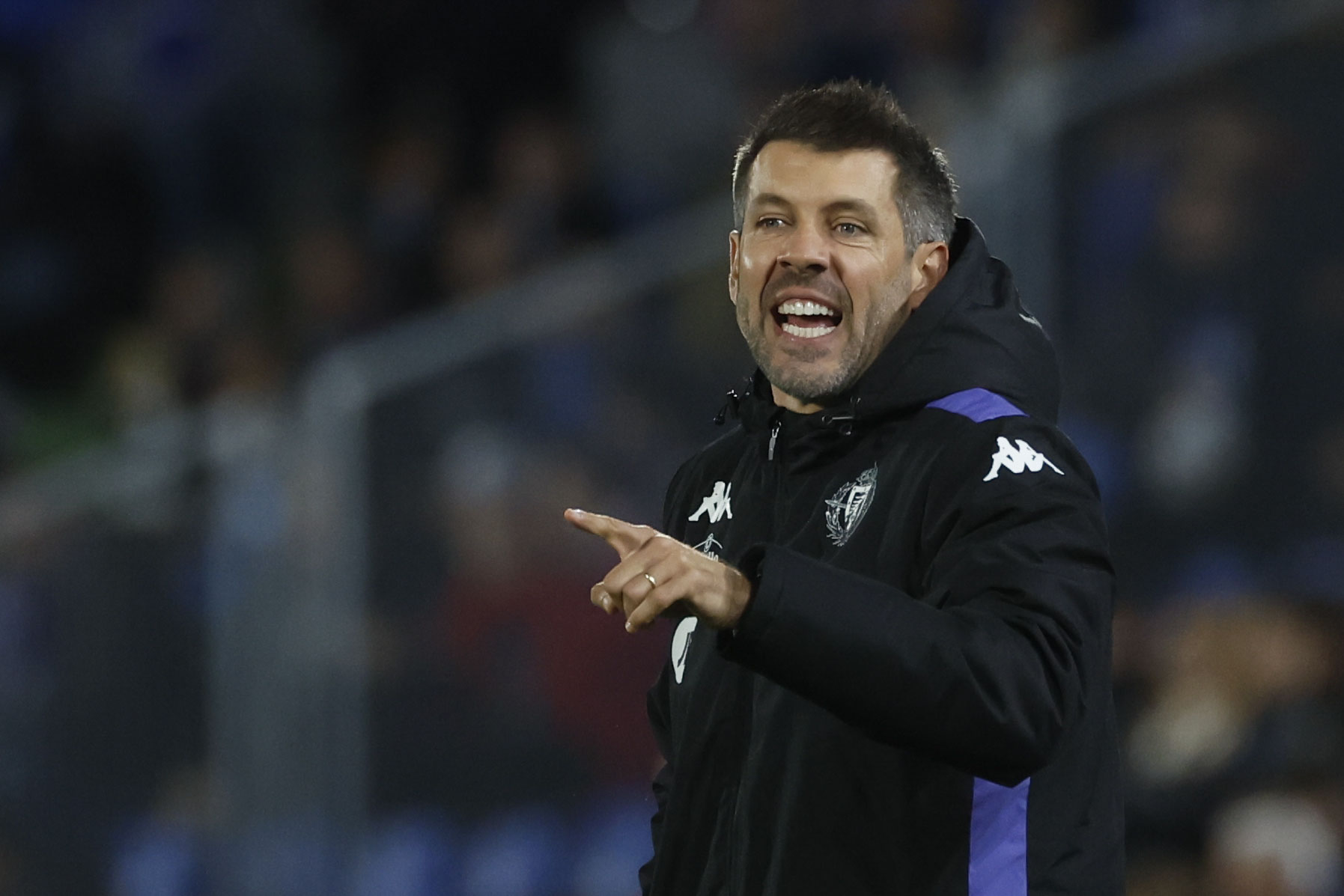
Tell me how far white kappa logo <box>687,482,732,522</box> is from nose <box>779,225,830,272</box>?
356 mm

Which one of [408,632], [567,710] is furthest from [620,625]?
[408,632]

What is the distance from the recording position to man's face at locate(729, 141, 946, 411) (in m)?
2.36

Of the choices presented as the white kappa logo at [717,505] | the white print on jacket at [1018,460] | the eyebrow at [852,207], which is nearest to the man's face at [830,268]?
the eyebrow at [852,207]

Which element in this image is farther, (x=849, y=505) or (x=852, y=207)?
(x=852, y=207)

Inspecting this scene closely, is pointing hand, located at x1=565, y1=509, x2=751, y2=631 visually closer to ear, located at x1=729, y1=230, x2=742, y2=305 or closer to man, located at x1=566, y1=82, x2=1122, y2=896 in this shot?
man, located at x1=566, y1=82, x2=1122, y2=896

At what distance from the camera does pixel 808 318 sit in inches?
94.0

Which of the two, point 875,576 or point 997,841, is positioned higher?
point 875,576

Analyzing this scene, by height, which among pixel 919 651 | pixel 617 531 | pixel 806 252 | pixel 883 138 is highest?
pixel 883 138

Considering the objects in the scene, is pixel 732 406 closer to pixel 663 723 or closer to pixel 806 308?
pixel 806 308

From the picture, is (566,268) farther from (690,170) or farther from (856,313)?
(856,313)

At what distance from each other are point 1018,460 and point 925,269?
443 mm

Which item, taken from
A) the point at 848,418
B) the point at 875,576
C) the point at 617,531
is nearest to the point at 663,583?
the point at 617,531

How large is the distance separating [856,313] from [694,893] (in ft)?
2.38

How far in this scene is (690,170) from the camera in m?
6.27
